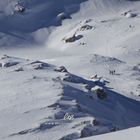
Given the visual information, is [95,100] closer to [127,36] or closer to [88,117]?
[88,117]

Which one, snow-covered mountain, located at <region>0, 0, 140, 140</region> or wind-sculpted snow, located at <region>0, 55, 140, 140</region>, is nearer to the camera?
wind-sculpted snow, located at <region>0, 55, 140, 140</region>

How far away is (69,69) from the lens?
22.8 metres

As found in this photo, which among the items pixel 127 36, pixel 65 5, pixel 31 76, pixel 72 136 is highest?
pixel 65 5

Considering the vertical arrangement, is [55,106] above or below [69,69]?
below

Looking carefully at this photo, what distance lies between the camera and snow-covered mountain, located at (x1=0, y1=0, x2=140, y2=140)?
39.0 ft

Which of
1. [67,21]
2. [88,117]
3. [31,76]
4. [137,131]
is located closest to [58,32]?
[67,21]

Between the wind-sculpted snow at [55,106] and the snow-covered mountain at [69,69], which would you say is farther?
the snow-covered mountain at [69,69]

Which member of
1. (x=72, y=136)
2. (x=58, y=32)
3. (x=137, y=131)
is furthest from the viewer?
(x=58, y=32)

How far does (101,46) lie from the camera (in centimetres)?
2861

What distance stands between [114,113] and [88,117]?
2811 mm

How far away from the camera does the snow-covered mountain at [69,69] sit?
1189cm

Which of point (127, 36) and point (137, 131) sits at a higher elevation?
A: point (127, 36)

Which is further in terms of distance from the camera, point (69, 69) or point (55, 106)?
point (69, 69)

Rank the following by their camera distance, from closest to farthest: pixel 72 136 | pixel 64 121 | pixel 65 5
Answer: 1. pixel 72 136
2. pixel 64 121
3. pixel 65 5
